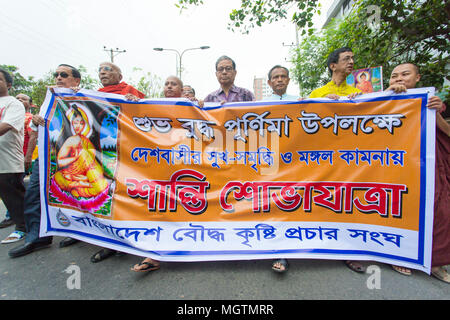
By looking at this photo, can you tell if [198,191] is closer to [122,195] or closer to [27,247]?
[122,195]

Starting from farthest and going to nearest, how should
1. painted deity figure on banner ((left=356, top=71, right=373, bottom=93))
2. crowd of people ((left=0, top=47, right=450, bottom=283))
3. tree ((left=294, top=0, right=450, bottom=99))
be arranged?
painted deity figure on banner ((left=356, top=71, right=373, bottom=93)), tree ((left=294, top=0, right=450, bottom=99)), crowd of people ((left=0, top=47, right=450, bottom=283))

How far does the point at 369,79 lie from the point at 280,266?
3621 millimetres

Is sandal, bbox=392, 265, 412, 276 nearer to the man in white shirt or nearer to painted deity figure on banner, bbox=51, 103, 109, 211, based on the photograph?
painted deity figure on banner, bbox=51, 103, 109, 211

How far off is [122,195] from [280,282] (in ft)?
5.22

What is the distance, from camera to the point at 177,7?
3969 millimetres

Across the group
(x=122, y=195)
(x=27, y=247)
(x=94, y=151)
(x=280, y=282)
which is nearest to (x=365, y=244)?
(x=280, y=282)

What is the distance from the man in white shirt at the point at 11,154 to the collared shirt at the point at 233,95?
211 centimetres

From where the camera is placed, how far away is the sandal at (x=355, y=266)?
5.71 feet

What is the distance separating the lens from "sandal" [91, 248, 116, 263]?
6.49ft

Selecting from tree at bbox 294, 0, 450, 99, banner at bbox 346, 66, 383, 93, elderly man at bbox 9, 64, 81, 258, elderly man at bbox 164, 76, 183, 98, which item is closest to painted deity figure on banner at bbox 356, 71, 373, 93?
banner at bbox 346, 66, 383, 93

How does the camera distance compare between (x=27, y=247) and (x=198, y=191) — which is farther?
(x=27, y=247)

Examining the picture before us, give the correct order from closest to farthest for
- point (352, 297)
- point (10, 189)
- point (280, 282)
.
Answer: point (352, 297) < point (280, 282) < point (10, 189)

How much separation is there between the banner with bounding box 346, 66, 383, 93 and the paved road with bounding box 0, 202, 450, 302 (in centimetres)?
293

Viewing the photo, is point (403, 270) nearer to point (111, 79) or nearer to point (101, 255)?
point (101, 255)
